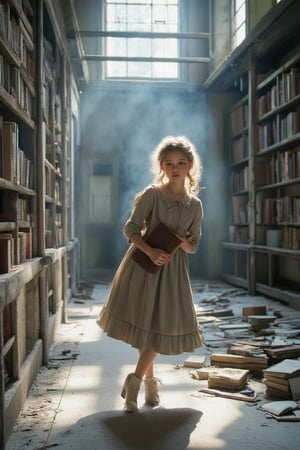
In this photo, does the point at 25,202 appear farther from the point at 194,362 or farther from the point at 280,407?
the point at 280,407

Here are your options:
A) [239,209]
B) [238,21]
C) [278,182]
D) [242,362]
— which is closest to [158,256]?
[242,362]

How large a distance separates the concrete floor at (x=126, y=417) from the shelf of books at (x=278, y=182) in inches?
130

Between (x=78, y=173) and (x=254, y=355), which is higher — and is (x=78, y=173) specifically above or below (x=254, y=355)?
above

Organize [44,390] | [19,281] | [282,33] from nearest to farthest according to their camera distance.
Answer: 1. [19,281]
2. [44,390]
3. [282,33]

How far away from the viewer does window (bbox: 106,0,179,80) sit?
1002 centimetres

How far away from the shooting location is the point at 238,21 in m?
8.71

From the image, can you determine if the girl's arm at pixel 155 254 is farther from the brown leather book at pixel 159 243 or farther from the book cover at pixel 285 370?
the book cover at pixel 285 370

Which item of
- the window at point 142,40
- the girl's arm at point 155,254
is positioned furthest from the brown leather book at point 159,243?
the window at point 142,40

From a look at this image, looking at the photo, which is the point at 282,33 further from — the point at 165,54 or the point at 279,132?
the point at 165,54

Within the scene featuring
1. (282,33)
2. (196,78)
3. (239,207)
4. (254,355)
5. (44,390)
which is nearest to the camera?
(44,390)

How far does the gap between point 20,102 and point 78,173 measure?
6.25 m

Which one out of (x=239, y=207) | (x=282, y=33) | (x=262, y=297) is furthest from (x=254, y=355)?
(x=239, y=207)

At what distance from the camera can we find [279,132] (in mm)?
6930

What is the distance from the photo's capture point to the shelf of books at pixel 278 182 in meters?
6.45
